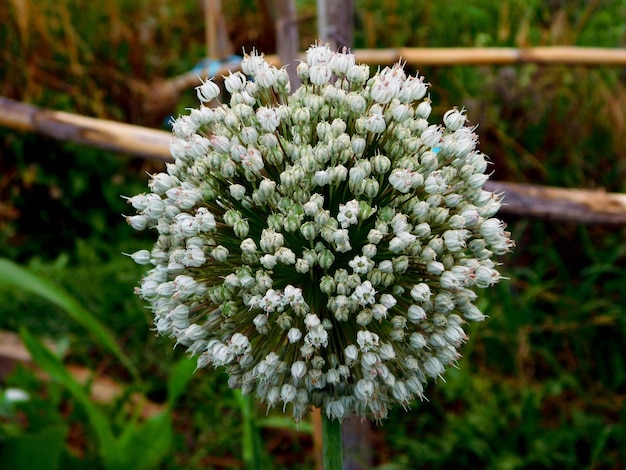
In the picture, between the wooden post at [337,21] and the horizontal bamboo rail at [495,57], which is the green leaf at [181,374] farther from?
the horizontal bamboo rail at [495,57]

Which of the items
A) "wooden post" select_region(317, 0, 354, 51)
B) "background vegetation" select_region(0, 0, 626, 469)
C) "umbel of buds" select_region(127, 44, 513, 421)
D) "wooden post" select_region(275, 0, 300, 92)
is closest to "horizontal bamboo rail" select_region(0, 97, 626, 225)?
"wooden post" select_region(275, 0, 300, 92)

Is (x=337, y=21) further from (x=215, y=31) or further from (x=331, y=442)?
(x=331, y=442)

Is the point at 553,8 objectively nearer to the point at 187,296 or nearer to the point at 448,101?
the point at 448,101

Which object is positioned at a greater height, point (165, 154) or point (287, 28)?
point (287, 28)

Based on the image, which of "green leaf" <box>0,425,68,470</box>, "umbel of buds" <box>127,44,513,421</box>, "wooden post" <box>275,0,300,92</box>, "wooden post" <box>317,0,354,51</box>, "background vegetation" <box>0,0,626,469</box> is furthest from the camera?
"background vegetation" <box>0,0,626,469</box>

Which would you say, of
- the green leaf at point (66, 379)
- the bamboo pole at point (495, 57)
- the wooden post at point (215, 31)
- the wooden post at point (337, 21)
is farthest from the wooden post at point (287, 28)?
the green leaf at point (66, 379)

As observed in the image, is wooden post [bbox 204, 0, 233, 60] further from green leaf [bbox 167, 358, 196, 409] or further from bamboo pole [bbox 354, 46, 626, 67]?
green leaf [bbox 167, 358, 196, 409]

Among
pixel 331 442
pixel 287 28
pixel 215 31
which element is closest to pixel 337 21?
pixel 287 28

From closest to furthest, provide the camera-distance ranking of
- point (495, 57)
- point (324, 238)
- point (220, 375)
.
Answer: point (324, 238), point (220, 375), point (495, 57)
